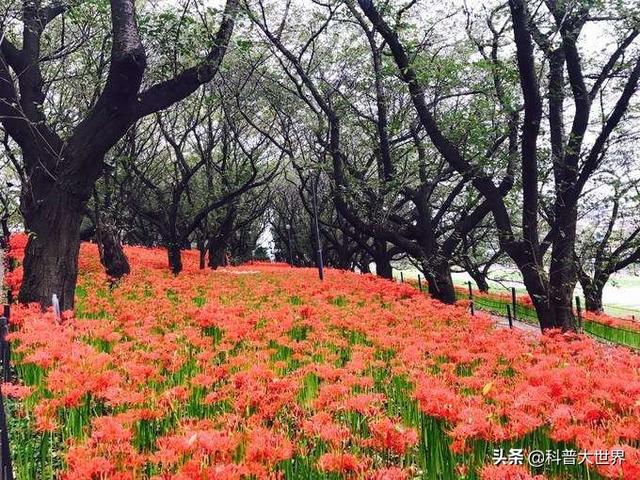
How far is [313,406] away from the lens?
3.91 meters

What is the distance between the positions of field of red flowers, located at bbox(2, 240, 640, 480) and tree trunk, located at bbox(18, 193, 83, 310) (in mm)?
1416

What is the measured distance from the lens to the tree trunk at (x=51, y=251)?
321 inches

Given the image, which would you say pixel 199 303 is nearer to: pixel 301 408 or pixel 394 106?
pixel 301 408

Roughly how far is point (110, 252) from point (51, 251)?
7235 mm

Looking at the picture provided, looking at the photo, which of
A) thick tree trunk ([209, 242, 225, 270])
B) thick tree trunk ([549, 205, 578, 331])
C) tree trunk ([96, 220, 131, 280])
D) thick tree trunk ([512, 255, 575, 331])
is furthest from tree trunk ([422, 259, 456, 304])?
thick tree trunk ([209, 242, 225, 270])

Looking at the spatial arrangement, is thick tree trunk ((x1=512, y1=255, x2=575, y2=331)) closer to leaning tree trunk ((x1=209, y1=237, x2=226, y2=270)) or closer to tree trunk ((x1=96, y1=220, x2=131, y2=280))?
tree trunk ((x1=96, y1=220, x2=131, y2=280))

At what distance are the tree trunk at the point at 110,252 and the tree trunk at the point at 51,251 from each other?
6.80 metres

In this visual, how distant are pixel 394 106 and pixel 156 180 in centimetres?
1613

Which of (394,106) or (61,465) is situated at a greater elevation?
(394,106)

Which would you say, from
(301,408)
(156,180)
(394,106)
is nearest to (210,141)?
(394,106)

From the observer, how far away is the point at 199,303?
9.84 metres

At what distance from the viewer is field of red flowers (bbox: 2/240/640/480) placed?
2994mm

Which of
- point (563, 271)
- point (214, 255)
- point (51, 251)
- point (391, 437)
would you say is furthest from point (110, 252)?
point (391, 437)

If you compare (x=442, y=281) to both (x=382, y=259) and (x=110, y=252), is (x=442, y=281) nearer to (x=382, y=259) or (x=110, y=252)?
(x=110, y=252)
